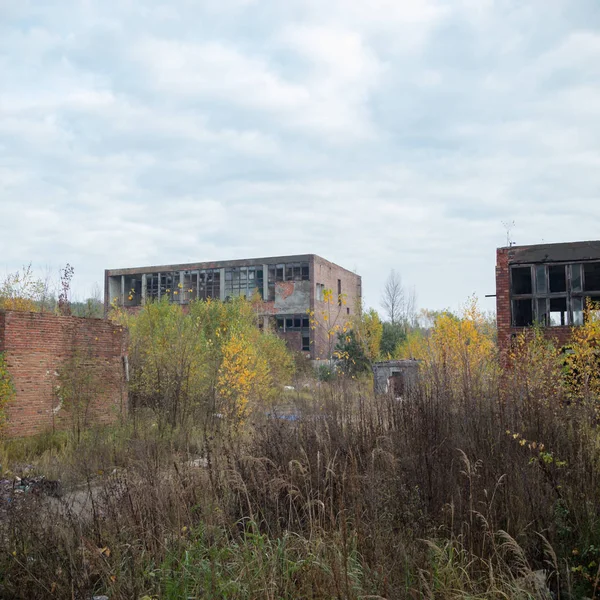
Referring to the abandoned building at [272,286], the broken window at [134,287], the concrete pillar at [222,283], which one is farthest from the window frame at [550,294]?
the broken window at [134,287]

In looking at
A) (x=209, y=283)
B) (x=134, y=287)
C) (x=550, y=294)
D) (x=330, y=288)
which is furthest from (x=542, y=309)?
(x=134, y=287)

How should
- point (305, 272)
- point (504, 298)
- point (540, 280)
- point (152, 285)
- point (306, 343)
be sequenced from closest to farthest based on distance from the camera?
point (540, 280) < point (504, 298) < point (306, 343) < point (305, 272) < point (152, 285)

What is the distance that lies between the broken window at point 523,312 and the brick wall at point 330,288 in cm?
1937

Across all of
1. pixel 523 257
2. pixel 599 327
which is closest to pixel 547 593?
pixel 599 327

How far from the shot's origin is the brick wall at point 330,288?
46281 millimetres

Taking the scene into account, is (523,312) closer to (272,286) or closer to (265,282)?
(272,286)

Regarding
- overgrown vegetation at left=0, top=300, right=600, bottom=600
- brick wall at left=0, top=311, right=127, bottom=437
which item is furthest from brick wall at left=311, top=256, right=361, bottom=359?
overgrown vegetation at left=0, top=300, right=600, bottom=600

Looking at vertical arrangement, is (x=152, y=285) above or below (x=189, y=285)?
above

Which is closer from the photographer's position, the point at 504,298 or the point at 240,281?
the point at 504,298

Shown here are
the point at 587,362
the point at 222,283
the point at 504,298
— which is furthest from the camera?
the point at 222,283

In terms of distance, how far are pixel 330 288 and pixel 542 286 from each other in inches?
1094

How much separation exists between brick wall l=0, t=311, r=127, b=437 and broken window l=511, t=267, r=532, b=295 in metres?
14.0

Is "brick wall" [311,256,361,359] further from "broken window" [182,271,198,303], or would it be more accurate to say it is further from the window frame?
the window frame

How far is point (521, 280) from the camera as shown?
75.1ft
